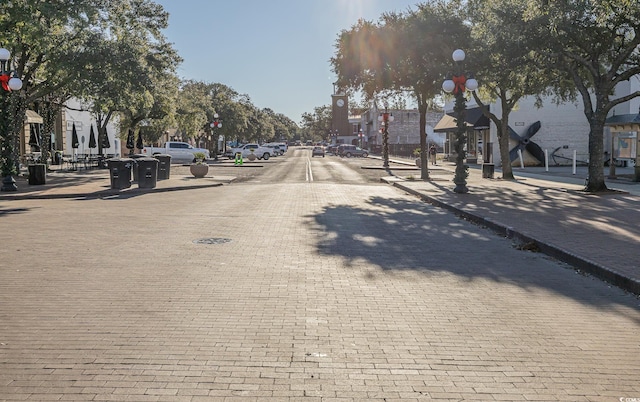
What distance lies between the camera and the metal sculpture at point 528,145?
4097 cm

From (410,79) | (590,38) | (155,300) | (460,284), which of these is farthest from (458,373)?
(410,79)

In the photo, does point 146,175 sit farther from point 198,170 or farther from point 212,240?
point 212,240

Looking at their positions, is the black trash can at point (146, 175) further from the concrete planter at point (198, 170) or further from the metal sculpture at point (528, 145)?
the metal sculpture at point (528, 145)

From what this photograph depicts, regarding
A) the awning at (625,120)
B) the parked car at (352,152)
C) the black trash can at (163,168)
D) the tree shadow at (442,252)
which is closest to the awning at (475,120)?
the awning at (625,120)

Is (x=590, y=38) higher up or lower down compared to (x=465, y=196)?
higher up

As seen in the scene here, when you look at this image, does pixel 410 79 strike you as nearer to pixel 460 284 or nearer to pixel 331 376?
pixel 460 284

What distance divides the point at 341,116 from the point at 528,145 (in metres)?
123

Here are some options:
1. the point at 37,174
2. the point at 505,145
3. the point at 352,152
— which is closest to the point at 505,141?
the point at 505,145

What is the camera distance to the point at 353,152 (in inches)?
2894

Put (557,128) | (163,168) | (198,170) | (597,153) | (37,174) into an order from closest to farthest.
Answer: (597,153) < (37,174) < (163,168) < (198,170) < (557,128)

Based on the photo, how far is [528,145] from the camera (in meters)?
41.2

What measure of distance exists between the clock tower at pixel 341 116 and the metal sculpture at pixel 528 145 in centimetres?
12061

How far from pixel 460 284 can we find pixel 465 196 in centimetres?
1226

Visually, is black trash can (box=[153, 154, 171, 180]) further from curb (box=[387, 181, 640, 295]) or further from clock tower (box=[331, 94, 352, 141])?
clock tower (box=[331, 94, 352, 141])
